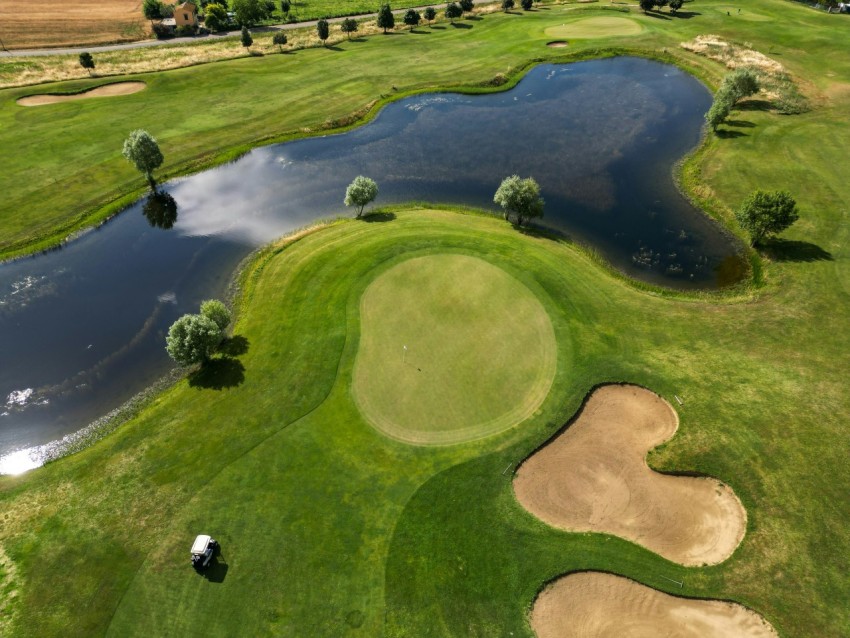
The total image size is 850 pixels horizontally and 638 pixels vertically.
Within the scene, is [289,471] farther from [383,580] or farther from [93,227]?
[93,227]

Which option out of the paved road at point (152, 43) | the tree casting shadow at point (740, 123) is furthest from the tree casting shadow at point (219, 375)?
the paved road at point (152, 43)

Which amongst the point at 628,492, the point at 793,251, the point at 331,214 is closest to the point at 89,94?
the point at 331,214

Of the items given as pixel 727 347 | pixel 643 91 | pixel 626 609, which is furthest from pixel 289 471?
pixel 643 91

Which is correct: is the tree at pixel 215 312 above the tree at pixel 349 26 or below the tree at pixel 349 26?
below

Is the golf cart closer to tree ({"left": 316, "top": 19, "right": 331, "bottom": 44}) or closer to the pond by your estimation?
the pond

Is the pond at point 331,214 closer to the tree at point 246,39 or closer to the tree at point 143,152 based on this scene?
the tree at point 143,152

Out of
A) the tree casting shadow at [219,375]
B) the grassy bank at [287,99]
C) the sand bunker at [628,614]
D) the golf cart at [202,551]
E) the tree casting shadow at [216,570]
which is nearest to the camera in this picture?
the sand bunker at [628,614]

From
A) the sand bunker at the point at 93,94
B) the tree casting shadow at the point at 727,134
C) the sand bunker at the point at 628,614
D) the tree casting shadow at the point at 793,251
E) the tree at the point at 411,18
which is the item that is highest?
the tree at the point at 411,18
